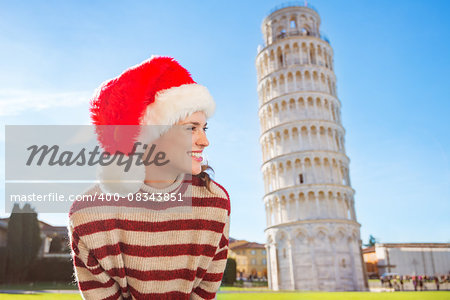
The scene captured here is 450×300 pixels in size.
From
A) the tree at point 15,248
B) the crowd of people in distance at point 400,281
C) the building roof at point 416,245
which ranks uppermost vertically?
the tree at point 15,248

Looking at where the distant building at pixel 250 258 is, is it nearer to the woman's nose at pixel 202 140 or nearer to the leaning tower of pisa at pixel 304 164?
the leaning tower of pisa at pixel 304 164

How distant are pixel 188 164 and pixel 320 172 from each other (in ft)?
115

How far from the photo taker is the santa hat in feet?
5.81

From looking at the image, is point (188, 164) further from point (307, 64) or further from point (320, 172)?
point (307, 64)

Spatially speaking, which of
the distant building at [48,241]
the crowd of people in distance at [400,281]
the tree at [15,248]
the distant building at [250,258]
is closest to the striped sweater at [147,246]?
the distant building at [48,241]

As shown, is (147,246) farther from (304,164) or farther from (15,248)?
(15,248)

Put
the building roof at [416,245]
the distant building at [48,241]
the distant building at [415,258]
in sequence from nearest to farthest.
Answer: the distant building at [48,241] < the distant building at [415,258] < the building roof at [416,245]

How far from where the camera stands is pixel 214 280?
1.88 metres

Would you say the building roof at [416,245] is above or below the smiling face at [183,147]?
below

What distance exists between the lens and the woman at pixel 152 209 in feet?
5.51

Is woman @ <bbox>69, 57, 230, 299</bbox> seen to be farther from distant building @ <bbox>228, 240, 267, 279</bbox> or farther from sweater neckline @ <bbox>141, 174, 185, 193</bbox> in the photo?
distant building @ <bbox>228, 240, 267, 279</bbox>

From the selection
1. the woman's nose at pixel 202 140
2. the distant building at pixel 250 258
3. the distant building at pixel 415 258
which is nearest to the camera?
the woman's nose at pixel 202 140

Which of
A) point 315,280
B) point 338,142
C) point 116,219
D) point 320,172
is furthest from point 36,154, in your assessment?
point 338,142

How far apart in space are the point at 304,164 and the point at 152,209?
34.9 meters
